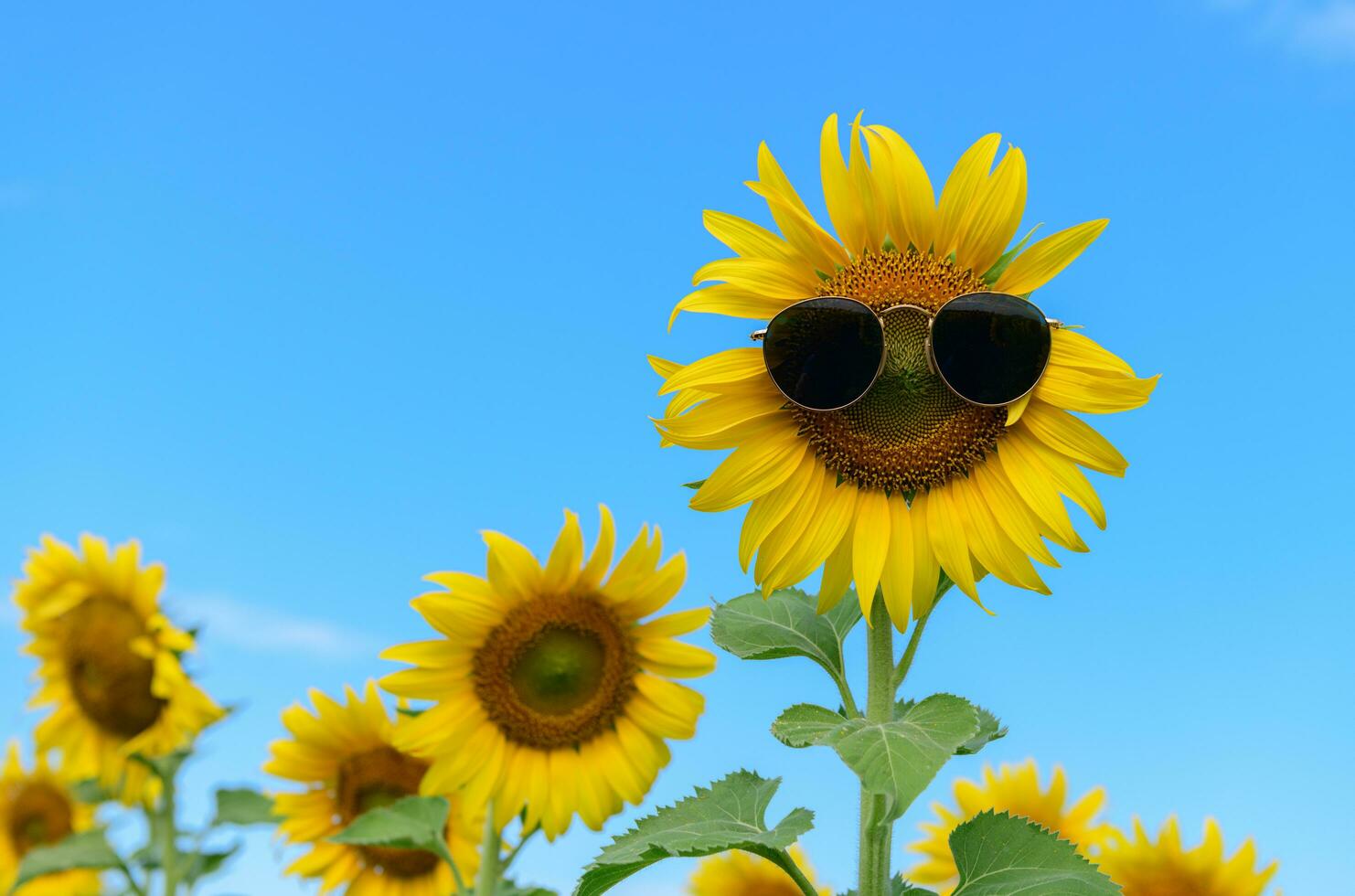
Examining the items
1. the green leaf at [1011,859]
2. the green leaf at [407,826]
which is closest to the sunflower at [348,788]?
the green leaf at [407,826]

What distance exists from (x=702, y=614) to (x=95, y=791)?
172 inches

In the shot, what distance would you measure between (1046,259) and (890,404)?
21.9 inches

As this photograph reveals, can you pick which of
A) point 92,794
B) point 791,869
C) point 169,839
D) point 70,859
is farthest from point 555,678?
point 92,794

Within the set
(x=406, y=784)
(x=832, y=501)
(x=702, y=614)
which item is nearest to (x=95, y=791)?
(x=406, y=784)

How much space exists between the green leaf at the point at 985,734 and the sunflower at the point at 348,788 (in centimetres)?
261

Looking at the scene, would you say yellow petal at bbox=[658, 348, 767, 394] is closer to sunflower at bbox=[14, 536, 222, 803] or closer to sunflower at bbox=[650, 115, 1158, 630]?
sunflower at bbox=[650, 115, 1158, 630]

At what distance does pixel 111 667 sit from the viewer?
641 cm

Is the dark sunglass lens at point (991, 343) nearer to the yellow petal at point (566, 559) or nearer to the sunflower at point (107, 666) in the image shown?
the yellow petal at point (566, 559)

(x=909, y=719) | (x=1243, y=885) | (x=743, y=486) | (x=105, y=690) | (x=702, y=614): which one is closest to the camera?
(x=909, y=719)

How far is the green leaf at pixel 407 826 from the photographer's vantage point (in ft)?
14.0

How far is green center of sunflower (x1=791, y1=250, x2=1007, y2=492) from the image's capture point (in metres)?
3.29

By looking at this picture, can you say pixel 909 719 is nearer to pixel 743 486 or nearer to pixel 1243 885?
pixel 743 486

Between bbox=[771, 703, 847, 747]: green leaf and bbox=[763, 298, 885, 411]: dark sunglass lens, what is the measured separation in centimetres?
79

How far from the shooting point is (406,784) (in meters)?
5.21
